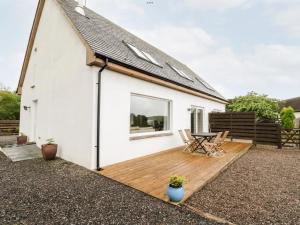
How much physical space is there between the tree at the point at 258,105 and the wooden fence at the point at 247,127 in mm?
3499

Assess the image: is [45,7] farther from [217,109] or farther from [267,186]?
[217,109]

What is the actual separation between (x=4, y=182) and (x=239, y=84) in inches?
1006

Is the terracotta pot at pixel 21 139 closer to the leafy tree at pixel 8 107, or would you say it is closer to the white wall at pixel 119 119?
the white wall at pixel 119 119

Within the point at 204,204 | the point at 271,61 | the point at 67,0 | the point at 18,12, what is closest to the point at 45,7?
the point at 67,0

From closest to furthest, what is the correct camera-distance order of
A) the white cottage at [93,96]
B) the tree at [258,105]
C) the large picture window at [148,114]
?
the white cottage at [93,96], the large picture window at [148,114], the tree at [258,105]

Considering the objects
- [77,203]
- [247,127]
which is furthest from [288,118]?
[77,203]

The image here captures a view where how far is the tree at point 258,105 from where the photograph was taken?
48.3 ft

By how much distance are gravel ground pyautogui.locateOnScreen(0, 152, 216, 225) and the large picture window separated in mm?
2753

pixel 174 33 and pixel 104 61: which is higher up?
pixel 174 33

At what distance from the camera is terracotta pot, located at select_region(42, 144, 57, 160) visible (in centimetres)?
654

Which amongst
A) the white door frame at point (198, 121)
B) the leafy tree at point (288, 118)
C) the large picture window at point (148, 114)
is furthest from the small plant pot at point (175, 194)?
the leafy tree at point (288, 118)

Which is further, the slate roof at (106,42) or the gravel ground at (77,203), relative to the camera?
the slate roof at (106,42)

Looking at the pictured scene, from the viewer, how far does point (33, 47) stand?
10633 mm

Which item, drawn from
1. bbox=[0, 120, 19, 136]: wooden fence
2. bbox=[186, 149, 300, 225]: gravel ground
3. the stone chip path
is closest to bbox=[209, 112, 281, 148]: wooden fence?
bbox=[186, 149, 300, 225]: gravel ground
